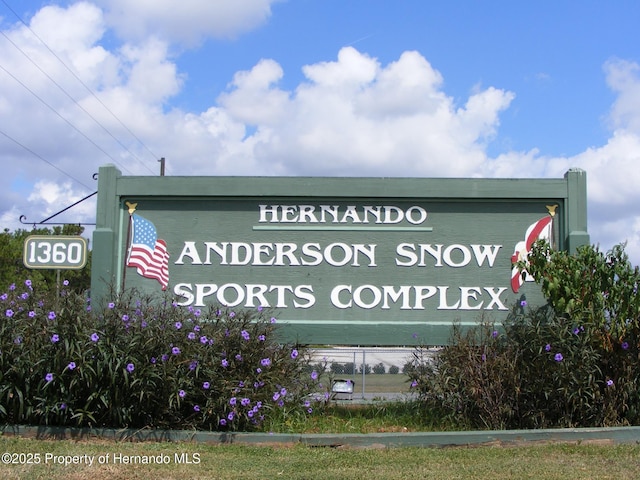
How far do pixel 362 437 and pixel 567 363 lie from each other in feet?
7.79

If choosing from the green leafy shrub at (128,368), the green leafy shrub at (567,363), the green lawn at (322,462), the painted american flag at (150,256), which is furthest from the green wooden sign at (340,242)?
the green lawn at (322,462)

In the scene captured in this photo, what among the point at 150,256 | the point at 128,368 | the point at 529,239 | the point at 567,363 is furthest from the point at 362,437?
the point at 150,256

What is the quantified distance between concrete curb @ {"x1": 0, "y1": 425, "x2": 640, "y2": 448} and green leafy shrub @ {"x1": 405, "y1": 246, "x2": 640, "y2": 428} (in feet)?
1.16

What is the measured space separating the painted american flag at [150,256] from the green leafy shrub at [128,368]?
1.24 meters

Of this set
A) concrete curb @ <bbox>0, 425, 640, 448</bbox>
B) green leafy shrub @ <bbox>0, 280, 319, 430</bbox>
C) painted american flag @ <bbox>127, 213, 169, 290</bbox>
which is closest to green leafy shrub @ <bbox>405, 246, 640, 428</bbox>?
concrete curb @ <bbox>0, 425, 640, 448</bbox>

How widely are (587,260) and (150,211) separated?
5413mm

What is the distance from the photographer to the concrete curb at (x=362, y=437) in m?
7.10

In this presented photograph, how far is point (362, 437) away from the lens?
23.6 ft

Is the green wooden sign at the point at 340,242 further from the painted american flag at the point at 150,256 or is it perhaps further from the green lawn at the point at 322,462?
the green lawn at the point at 322,462

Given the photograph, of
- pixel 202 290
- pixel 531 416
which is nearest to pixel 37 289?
pixel 202 290

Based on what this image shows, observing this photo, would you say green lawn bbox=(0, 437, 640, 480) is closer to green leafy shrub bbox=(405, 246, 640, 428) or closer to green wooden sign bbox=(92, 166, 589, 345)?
green leafy shrub bbox=(405, 246, 640, 428)

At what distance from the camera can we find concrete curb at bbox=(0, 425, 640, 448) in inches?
280

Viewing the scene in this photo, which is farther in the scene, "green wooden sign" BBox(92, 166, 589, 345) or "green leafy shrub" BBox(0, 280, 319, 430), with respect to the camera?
"green wooden sign" BBox(92, 166, 589, 345)

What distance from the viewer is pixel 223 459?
6.52 meters
